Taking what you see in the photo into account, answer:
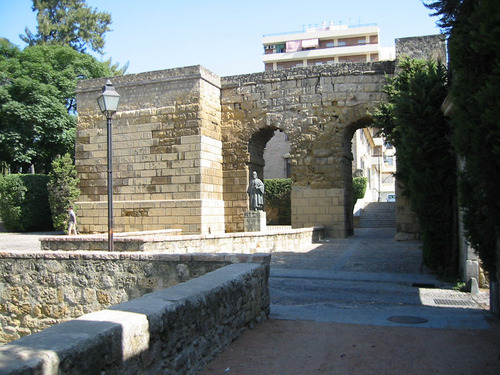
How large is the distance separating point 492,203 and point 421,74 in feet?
17.5

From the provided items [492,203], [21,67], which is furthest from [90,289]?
[21,67]

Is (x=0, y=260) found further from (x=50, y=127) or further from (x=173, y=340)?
(x=50, y=127)

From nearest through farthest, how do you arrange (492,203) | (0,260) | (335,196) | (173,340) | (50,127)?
(173,340) → (492,203) → (0,260) → (335,196) → (50,127)

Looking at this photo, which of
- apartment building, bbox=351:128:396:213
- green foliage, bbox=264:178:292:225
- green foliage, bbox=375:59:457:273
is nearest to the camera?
green foliage, bbox=375:59:457:273

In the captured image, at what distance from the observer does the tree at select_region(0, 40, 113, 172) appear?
2520 centimetres

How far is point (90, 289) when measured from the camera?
22.6 feet

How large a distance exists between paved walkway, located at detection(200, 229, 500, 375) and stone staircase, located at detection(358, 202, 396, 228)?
14207 mm

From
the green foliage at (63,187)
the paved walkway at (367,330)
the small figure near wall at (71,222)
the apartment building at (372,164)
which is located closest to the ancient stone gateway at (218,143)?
the green foliage at (63,187)

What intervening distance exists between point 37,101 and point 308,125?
1579 cm

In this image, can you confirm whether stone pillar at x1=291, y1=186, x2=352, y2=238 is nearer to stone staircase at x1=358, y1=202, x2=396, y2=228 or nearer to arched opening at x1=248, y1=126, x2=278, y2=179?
arched opening at x1=248, y1=126, x2=278, y2=179

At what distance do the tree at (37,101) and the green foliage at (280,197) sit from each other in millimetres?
11339

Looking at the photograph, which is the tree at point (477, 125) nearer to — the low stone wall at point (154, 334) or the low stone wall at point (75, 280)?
the low stone wall at point (154, 334)

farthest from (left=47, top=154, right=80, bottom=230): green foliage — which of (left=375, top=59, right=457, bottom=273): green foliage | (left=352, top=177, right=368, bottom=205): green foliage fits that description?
(left=352, top=177, right=368, bottom=205): green foliage

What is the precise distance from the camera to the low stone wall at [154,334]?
2496 millimetres
